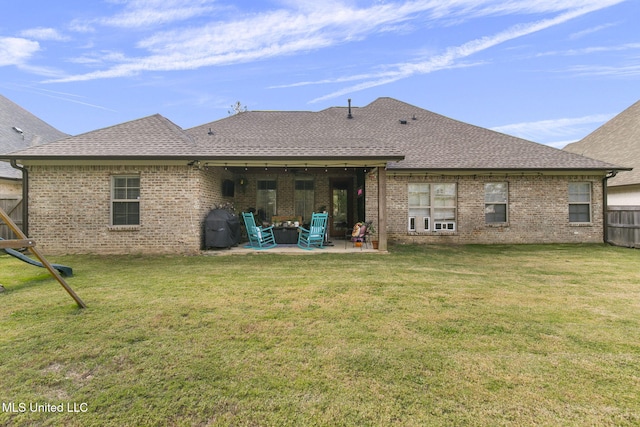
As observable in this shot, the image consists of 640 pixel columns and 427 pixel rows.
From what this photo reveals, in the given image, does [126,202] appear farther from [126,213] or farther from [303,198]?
[303,198]

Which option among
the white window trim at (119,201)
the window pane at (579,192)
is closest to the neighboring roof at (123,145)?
the white window trim at (119,201)

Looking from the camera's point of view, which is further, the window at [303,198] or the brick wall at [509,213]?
the window at [303,198]

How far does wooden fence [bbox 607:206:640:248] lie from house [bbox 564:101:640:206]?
4.36 metres

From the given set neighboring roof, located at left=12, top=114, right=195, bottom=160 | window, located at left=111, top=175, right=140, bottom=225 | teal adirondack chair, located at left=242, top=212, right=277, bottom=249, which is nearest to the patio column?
teal adirondack chair, located at left=242, top=212, right=277, bottom=249

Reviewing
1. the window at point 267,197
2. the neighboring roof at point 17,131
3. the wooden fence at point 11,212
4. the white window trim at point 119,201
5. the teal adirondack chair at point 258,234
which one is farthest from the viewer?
the neighboring roof at point 17,131

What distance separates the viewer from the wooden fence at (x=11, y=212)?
9195 mm

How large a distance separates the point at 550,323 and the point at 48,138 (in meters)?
24.0

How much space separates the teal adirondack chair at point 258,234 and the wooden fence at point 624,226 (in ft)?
38.8

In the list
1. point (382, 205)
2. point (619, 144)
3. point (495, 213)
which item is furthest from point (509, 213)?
point (619, 144)

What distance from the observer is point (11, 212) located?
9.23 metres

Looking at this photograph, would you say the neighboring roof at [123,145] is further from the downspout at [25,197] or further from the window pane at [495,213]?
the window pane at [495,213]

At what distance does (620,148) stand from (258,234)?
19.2 m

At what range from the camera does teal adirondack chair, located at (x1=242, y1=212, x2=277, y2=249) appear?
31.0 ft

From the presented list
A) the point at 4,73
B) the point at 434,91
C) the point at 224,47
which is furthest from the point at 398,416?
the point at 4,73
